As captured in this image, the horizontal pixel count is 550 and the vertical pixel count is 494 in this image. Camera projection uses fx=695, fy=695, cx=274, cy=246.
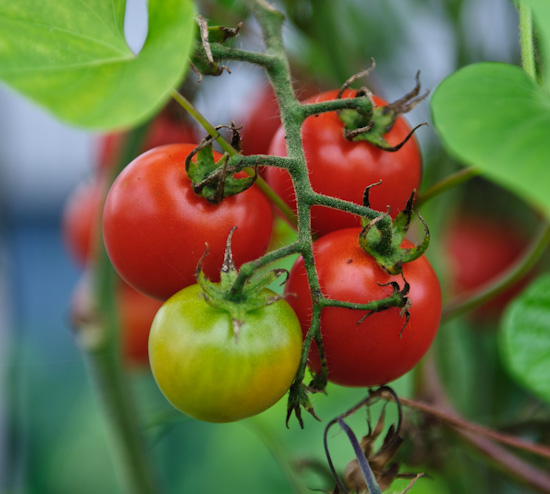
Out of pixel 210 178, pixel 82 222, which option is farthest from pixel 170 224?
pixel 82 222

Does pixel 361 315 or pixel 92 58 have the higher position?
pixel 92 58

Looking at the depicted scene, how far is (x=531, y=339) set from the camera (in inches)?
17.4

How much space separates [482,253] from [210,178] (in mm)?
633

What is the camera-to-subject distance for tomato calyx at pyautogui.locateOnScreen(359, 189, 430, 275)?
0.33 m

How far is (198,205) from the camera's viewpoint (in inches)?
13.6

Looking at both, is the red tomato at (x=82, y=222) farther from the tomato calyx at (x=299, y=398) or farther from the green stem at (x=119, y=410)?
the tomato calyx at (x=299, y=398)

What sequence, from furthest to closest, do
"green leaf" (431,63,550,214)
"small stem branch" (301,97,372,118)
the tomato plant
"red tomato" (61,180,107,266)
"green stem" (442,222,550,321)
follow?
"red tomato" (61,180,107,266) < the tomato plant < "green stem" (442,222,550,321) < "small stem branch" (301,97,372,118) < "green leaf" (431,63,550,214)

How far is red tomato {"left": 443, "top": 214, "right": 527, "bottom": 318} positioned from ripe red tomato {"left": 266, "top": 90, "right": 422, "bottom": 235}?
0.47m

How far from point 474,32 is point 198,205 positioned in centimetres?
64

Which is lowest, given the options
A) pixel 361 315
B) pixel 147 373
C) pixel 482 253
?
pixel 147 373

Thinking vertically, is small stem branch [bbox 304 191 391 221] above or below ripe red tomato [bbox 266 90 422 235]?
above

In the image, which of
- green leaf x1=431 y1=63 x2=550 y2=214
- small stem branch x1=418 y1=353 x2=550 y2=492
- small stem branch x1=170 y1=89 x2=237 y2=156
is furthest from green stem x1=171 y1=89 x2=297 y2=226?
small stem branch x1=418 y1=353 x2=550 y2=492

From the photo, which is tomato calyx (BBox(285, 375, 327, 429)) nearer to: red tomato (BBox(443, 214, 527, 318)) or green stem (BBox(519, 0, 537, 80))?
green stem (BBox(519, 0, 537, 80))

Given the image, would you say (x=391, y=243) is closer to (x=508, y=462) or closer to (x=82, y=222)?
(x=508, y=462)
